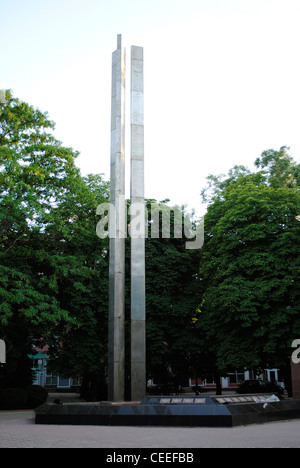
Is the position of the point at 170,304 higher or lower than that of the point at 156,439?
higher

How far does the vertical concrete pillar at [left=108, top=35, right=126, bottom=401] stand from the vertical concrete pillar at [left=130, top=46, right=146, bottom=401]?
1.64 ft

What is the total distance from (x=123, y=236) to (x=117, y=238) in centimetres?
42

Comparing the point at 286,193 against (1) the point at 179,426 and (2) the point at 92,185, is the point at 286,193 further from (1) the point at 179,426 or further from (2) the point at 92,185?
(1) the point at 179,426

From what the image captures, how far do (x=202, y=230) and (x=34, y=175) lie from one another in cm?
1156

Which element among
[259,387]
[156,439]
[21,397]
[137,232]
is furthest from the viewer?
[259,387]

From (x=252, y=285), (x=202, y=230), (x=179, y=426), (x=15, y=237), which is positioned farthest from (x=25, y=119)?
(x=179, y=426)

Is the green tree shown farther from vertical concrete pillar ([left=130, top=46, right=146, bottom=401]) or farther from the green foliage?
the green foliage

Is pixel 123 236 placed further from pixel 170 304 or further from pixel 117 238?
pixel 170 304

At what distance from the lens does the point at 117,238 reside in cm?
2266

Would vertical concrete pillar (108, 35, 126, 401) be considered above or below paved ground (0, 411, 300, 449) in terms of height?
above

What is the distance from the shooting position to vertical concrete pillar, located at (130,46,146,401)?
2172 cm

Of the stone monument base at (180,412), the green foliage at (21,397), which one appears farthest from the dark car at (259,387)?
Result: the stone monument base at (180,412)

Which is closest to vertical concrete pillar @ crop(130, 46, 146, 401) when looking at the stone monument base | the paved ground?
the stone monument base

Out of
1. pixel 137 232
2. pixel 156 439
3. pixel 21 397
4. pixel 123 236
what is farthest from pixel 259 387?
pixel 156 439
